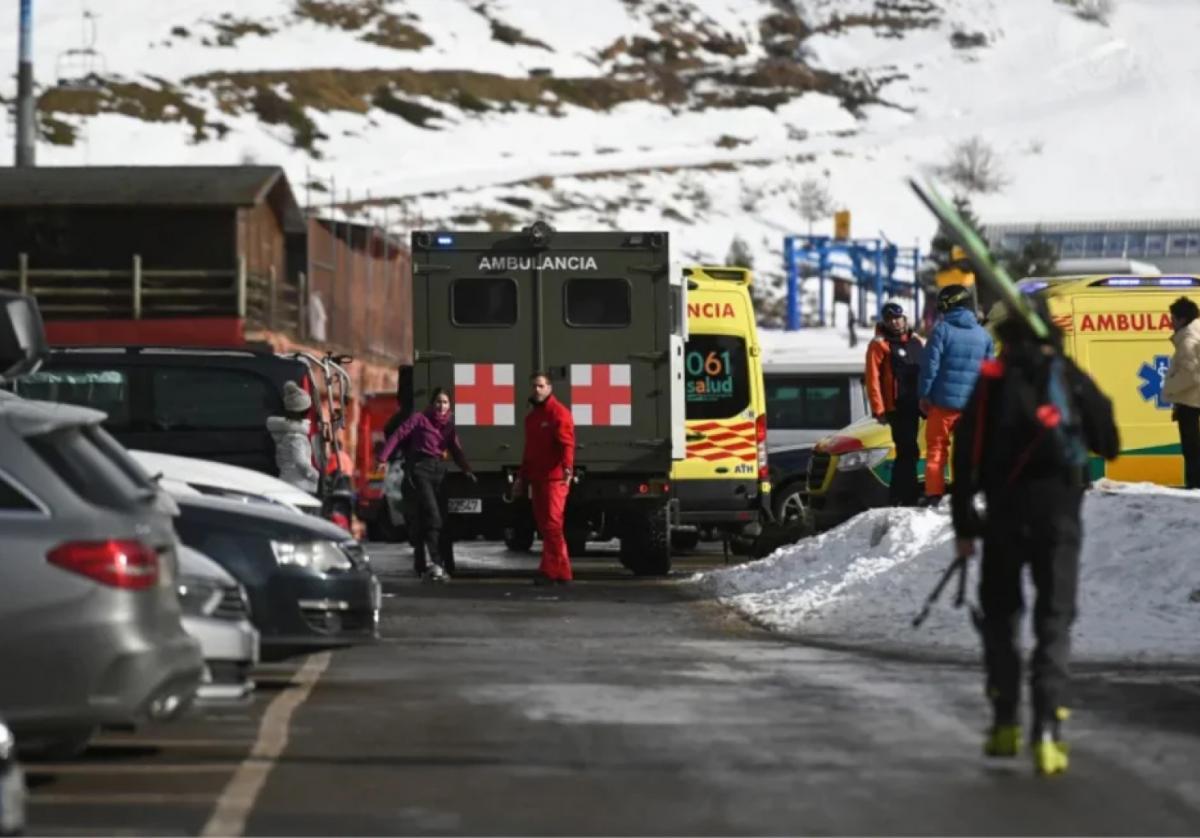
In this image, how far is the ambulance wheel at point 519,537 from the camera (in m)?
25.6

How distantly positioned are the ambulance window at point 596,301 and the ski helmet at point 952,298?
445 cm

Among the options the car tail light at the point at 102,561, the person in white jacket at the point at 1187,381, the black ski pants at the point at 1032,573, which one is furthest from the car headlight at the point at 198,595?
the person in white jacket at the point at 1187,381

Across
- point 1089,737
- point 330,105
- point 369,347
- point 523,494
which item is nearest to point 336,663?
point 1089,737

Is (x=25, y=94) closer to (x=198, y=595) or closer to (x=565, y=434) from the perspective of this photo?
(x=565, y=434)

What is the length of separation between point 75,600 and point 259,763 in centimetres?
153

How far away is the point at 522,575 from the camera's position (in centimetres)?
2583

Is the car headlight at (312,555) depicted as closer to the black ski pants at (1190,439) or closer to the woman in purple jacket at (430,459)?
the woman in purple jacket at (430,459)

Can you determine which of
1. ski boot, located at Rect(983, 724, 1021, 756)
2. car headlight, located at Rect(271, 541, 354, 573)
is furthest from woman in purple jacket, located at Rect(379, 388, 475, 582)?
ski boot, located at Rect(983, 724, 1021, 756)

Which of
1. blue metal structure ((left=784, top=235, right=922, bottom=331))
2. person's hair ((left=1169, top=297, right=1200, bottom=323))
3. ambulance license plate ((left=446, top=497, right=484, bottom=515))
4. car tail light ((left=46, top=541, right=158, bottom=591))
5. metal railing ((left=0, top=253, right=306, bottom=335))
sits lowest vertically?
ambulance license plate ((left=446, top=497, right=484, bottom=515))

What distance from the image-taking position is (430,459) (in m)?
24.4

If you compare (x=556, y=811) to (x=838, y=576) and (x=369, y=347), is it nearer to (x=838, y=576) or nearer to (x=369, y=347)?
(x=838, y=576)

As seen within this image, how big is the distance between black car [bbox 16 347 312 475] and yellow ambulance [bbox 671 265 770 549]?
7.25 m

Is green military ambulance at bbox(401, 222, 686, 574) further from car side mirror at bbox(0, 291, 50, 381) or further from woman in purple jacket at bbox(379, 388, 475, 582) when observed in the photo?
car side mirror at bbox(0, 291, 50, 381)

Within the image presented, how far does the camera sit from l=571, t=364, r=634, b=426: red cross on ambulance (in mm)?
25016
